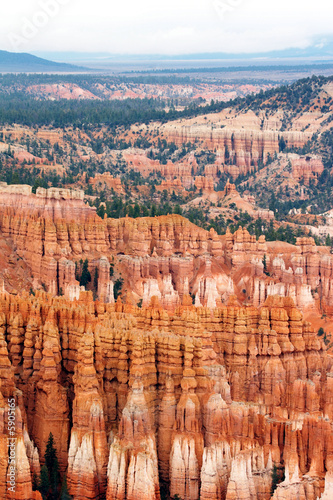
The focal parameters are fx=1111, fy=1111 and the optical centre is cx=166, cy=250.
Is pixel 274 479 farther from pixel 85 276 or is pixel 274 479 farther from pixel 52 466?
pixel 85 276

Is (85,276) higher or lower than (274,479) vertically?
higher

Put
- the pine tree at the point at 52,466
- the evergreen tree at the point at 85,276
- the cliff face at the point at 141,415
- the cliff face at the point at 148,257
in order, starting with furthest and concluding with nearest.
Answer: the evergreen tree at the point at 85,276 < the cliff face at the point at 148,257 < the pine tree at the point at 52,466 < the cliff face at the point at 141,415

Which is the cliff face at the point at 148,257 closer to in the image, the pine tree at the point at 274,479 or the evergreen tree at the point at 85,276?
the evergreen tree at the point at 85,276

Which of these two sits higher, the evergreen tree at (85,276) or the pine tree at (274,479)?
the evergreen tree at (85,276)

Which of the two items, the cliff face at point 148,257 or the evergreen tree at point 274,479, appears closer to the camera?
the evergreen tree at point 274,479

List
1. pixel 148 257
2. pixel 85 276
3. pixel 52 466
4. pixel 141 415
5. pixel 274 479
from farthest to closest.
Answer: pixel 148 257
pixel 85 276
pixel 52 466
pixel 274 479
pixel 141 415

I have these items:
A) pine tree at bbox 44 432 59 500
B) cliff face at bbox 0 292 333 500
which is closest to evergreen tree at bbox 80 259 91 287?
cliff face at bbox 0 292 333 500

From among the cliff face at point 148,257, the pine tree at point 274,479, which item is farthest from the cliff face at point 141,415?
the cliff face at point 148,257

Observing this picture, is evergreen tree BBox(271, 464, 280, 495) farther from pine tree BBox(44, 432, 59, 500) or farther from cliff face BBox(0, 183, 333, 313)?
cliff face BBox(0, 183, 333, 313)

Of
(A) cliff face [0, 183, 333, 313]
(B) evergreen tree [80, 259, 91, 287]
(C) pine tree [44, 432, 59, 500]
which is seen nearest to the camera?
(C) pine tree [44, 432, 59, 500]

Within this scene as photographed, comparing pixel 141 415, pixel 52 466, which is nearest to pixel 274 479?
pixel 141 415
